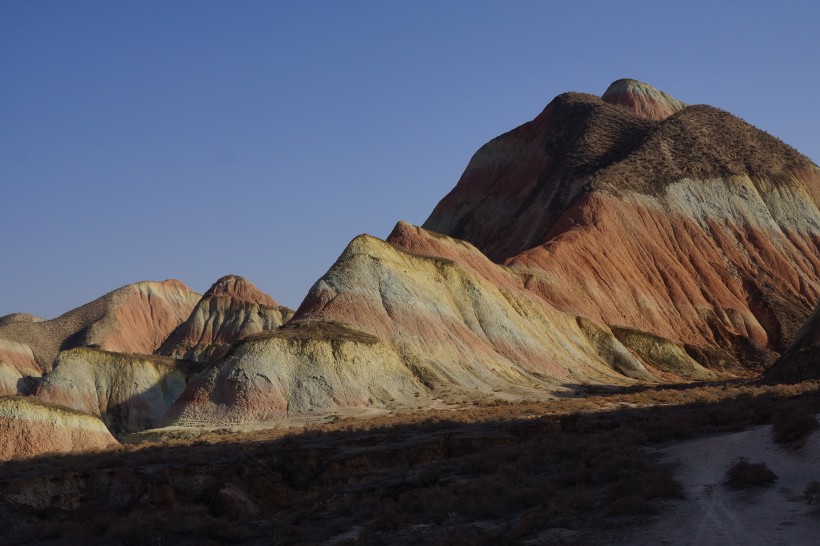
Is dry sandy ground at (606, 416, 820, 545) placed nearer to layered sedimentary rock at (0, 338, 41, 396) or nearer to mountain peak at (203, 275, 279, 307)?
layered sedimentary rock at (0, 338, 41, 396)

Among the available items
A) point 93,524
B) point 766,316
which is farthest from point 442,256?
point 93,524

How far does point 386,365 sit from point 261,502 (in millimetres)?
28095

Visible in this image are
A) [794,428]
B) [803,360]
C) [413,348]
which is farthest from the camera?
[413,348]

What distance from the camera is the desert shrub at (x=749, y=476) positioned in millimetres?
16703

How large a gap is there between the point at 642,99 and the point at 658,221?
3935cm

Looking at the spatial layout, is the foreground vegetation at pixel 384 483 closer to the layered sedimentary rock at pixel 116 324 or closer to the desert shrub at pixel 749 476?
the desert shrub at pixel 749 476

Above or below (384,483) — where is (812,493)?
below

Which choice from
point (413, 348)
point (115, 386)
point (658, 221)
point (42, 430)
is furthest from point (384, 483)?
point (658, 221)

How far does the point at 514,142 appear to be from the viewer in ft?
357

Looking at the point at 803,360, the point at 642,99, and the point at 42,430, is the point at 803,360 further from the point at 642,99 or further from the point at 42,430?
the point at 642,99

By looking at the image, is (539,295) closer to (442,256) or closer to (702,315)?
(442,256)

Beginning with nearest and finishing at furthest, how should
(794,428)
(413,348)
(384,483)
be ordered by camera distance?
(794,428) → (384,483) → (413,348)

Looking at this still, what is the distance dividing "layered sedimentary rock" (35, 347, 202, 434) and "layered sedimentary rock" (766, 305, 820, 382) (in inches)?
1764

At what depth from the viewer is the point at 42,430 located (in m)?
37.8
